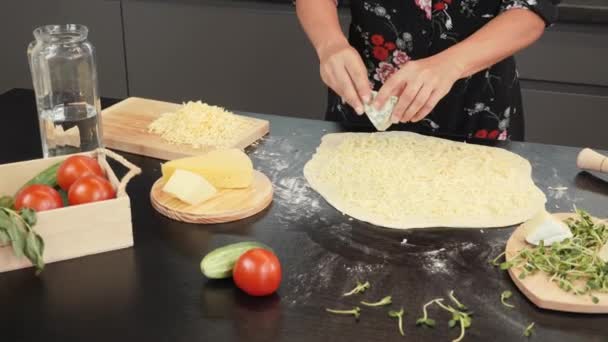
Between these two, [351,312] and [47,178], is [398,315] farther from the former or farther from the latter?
[47,178]

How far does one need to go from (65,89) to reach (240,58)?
4.24 ft

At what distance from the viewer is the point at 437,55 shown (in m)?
1.52

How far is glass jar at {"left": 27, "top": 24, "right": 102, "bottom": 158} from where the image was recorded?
1.45 meters

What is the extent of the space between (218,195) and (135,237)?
17cm

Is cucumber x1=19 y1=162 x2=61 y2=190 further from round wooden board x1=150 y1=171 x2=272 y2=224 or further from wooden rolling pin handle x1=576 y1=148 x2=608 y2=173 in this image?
wooden rolling pin handle x1=576 y1=148 x2=608 y2=173

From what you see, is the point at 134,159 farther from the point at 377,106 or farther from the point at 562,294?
the point at 562,294

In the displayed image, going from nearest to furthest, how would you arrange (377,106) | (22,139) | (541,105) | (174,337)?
(174,337), (377,106), (22,139), (541,105)

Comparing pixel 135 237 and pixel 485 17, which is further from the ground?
pixel 485 17

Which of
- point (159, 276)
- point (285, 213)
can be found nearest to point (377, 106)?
point (285, 213)

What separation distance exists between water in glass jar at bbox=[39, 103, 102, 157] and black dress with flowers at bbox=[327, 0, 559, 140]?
55 centimetres

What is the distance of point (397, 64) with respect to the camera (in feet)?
5.87

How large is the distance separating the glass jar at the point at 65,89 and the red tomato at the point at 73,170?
0.20m

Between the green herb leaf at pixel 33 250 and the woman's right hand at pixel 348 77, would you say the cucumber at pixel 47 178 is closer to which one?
the green herb leaf at pixel 33 250

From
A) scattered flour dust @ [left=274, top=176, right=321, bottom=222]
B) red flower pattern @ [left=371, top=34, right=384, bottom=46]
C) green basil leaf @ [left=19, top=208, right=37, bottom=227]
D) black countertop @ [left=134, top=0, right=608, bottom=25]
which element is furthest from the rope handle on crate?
black countertop @ [left=134, top=0, right=608, bottom=25]
